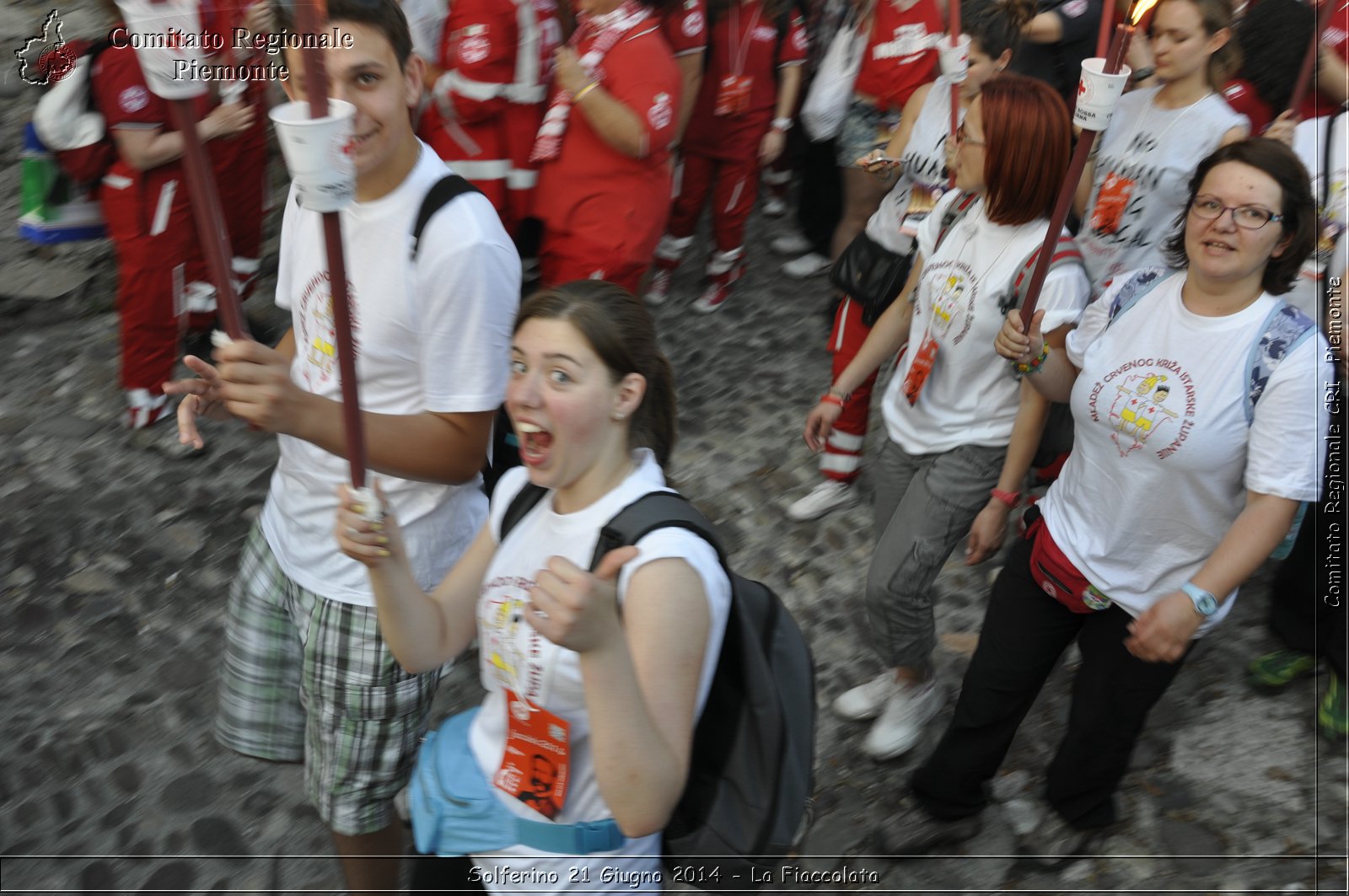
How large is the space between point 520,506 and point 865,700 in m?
1.90

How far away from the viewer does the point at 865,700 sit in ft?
12.0

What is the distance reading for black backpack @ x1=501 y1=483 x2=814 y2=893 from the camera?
1896 mm

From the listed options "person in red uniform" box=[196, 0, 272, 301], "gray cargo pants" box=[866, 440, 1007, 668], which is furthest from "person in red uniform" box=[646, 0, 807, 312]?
"gray cargo pants" box=[866, 440, 1007, 668]

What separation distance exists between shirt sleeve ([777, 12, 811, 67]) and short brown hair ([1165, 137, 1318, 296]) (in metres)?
3.56

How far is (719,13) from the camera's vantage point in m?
5.48

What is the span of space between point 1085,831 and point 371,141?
2.62m

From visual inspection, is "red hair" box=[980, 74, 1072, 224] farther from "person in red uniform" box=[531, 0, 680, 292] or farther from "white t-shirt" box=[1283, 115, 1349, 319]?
"person in red uniform" box=[531, 0, 680, 292]

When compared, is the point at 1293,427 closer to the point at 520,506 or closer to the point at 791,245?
the point at 520,506

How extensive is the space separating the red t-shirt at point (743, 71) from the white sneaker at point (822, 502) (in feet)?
6.51

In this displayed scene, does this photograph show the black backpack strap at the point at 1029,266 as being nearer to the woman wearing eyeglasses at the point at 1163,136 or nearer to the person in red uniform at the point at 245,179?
the woman wearing eyeglasses at the point at 1163,136

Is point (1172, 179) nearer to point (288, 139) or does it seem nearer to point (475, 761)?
point (475, 761)

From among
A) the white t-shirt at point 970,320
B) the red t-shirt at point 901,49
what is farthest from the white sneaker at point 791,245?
the white t-shirt at point 970,320

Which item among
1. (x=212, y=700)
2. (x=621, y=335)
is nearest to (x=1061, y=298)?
(x=621, y=335)

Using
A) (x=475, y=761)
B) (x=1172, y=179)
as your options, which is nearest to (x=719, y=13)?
(x=1172, y=179)
